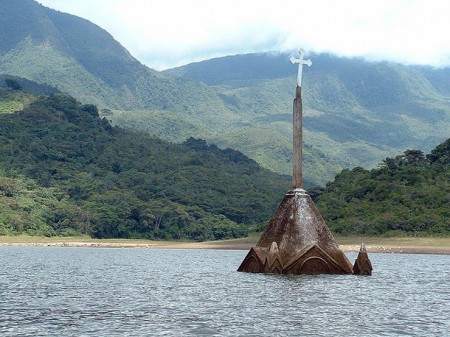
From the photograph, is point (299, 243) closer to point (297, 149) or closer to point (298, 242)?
point (298, 242)

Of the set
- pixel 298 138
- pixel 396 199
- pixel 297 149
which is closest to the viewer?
pixel 297 149

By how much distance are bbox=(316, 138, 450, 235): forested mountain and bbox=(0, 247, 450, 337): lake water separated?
71349 millimetres

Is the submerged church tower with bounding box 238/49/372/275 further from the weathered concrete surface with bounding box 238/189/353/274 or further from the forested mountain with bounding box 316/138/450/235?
the forested mountain with bounding box 316/138/450/235

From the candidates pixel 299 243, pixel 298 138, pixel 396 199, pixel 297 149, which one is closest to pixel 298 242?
pixel 299 243

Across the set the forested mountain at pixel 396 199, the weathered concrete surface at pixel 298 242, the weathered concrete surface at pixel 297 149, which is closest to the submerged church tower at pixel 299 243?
the weathered concrete surface at pixel 298 242

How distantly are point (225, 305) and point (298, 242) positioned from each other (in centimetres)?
1465

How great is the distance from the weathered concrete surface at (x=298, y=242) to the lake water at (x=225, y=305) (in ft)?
3.28

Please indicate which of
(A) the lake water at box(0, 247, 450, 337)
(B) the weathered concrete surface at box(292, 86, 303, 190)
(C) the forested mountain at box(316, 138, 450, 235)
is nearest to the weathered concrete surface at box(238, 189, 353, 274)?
(A) the lake water at box(0, 247, 450, 337)

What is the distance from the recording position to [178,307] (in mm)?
49469

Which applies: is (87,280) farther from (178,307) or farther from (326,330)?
(326,330)

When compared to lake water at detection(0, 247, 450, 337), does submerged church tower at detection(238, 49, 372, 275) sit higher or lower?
higher

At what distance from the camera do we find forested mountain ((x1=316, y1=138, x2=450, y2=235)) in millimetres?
148250

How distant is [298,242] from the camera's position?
2509 inches

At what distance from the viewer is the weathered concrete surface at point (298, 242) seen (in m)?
63.8
